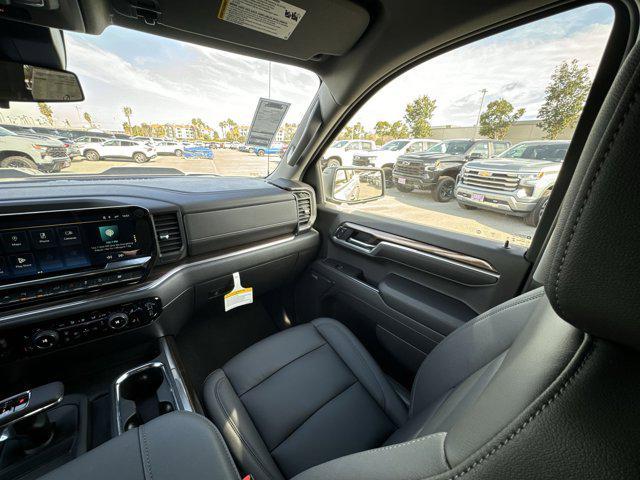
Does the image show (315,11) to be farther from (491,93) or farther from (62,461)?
(62,461)

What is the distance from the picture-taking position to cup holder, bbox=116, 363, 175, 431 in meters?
1.09

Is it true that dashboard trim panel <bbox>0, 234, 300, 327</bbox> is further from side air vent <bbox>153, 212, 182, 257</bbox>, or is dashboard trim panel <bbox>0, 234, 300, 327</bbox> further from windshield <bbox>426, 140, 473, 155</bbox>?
windshield <bbox>426, 140, 473, 155</bbox>

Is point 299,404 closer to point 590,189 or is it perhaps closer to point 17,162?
point 590,189

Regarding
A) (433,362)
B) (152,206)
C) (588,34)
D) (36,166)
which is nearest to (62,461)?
(152,206)

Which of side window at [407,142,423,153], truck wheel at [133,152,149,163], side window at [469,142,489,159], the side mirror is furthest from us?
the side mirror

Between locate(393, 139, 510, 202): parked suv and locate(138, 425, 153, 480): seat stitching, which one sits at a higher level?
locate(393, 139, 510, 202): parked suv

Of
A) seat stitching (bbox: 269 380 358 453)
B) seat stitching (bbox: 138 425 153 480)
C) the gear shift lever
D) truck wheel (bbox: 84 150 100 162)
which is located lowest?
seat stitching (bbox: 269 380 358 453)

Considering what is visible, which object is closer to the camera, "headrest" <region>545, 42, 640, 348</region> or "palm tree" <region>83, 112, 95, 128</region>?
"headrest" <region>545, 42, 640, 348</region>

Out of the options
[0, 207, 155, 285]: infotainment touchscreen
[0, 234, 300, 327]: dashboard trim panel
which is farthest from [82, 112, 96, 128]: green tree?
[0, 234, 300, 327]: dashboard trim panel

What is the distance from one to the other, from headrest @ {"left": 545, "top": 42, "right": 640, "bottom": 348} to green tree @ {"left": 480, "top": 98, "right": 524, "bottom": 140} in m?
1.36

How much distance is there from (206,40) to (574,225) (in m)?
1.62

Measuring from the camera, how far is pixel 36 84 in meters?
1.13

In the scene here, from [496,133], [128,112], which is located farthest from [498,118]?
[128,112]

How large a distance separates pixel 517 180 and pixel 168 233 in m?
1.73
